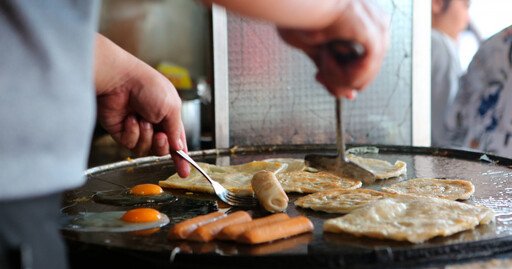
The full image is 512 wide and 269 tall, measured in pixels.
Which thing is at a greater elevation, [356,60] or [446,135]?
[356,60]

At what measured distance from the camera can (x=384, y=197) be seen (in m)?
1.85

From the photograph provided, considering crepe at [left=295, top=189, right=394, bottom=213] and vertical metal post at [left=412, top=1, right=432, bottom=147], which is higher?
vertical metal post at [left=412, top=1, right=432, bottom=147]

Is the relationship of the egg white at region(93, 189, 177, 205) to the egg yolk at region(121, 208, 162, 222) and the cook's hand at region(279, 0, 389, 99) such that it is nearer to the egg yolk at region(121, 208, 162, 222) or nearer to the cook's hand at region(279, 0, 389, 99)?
the egg yolk at region(121, 208, 162, 222)

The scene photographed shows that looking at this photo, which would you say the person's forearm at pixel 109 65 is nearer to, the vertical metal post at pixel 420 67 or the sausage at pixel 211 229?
the sausage at pixel 211 229

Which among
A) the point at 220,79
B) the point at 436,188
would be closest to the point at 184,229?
the point at 436,188

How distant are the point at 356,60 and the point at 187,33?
798 centimetres

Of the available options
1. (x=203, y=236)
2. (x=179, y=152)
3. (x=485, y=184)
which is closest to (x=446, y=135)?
(x=485, y=184)

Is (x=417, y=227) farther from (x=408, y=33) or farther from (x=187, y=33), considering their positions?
(x=187, y=33)

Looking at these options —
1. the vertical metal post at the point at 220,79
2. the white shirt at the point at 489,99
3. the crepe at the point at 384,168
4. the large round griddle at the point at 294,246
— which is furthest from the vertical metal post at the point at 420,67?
the large round griddle at the point at 294,246

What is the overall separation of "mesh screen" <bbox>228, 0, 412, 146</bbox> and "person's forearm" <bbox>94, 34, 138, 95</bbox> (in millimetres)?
1673

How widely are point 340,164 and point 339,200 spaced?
13.1 inches

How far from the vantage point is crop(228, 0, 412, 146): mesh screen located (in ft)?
11.1

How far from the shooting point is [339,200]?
1.82 metres

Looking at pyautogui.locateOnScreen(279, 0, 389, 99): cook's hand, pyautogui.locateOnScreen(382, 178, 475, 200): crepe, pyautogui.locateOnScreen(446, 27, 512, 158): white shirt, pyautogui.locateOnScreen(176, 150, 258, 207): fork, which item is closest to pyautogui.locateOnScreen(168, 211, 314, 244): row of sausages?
pyautogui.locateOnScreen(176, 150, 258, 207): fork
